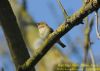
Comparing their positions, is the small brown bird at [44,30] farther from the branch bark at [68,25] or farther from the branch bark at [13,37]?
the branch bark at [68,25]

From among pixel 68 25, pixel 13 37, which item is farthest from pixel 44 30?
pixel 68 25

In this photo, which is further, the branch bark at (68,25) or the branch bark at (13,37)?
the branch bark at (13,37)

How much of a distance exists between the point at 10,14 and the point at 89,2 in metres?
0.75

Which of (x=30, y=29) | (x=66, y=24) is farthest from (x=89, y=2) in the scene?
(x=30, y=29)

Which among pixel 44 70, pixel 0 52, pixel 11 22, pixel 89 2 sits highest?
pixel 89 2

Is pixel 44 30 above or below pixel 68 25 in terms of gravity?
below

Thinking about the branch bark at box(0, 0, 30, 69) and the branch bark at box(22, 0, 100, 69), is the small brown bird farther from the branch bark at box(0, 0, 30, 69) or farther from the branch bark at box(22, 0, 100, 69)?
the branch bark at box(22, 0, 100, 69)

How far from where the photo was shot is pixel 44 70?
4988mm

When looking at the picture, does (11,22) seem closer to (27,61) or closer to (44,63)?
(27,61)

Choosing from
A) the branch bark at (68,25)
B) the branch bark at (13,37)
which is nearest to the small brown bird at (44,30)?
the branch bark at (13,37)

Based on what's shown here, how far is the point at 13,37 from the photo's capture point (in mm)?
2660

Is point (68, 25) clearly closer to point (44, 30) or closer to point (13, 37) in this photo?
point (13, 37)

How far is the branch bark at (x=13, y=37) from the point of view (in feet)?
8.68

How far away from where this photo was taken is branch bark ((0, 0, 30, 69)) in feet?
8.68
